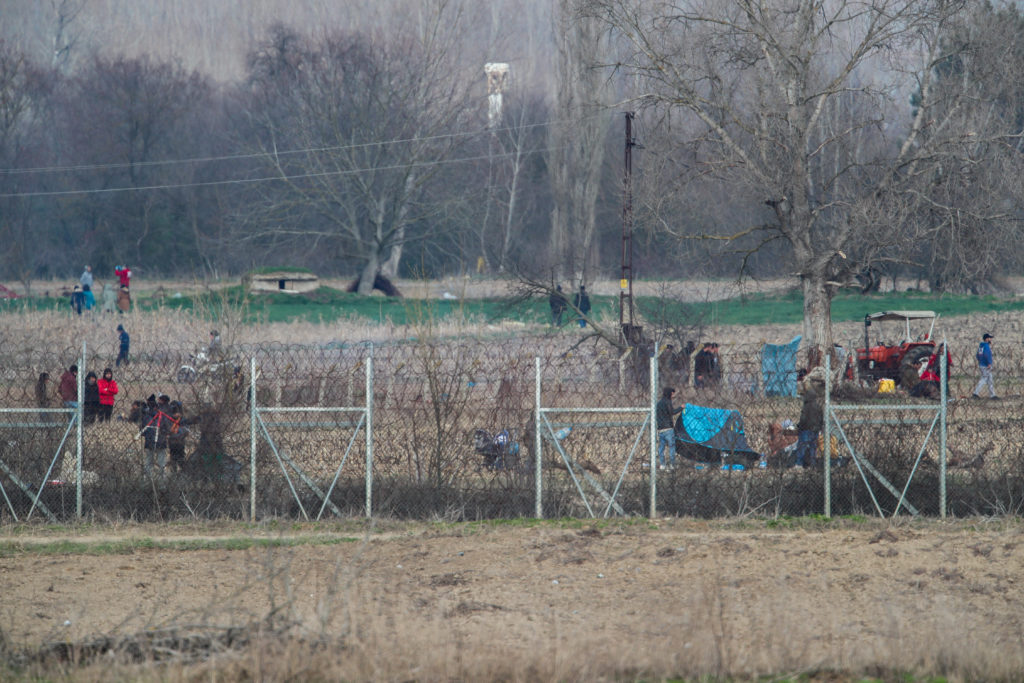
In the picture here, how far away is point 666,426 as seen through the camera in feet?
40.9

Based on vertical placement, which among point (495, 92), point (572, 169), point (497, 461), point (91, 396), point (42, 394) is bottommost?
point (497, 461)

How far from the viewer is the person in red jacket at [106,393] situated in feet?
41.8

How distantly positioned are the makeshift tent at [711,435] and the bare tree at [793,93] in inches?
455

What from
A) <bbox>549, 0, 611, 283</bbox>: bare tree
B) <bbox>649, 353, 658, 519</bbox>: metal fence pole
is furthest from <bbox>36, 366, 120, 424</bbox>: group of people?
<bbox>549, 0, 611, 283</bbox>: bare tree

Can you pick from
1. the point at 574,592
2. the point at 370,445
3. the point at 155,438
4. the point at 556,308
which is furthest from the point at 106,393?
the point at 556,308

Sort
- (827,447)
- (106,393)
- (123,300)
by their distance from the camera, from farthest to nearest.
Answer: (123,300)
(106,393)
(827,447)

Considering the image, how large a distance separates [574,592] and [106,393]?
24.6ft

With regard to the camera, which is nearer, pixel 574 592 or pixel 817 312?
pixel 574 592

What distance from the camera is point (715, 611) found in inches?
332

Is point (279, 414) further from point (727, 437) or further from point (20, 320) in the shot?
point (20, 320)

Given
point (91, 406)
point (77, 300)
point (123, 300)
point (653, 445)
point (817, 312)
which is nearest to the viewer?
point (653, 445)

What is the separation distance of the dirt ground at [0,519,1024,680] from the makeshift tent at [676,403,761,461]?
2.83 ft

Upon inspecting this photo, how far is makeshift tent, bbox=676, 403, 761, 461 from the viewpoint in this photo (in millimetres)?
11742

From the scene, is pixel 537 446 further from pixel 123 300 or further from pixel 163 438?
pixel 123 300
